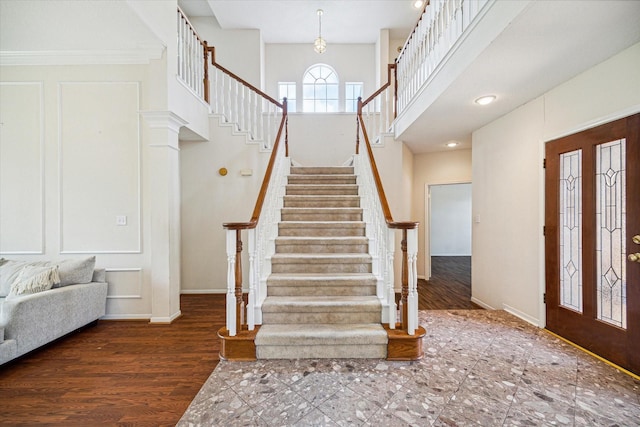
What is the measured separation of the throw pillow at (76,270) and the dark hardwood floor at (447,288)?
3994mm

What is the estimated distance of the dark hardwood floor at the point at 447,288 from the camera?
13.0ft

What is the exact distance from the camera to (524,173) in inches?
124

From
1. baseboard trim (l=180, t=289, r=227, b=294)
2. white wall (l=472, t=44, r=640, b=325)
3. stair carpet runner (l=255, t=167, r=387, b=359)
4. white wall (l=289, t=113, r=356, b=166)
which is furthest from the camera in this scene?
white wall (l=289, t=113, r=356, b=166)

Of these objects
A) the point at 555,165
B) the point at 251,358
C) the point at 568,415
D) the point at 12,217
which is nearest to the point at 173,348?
the point at 251,358

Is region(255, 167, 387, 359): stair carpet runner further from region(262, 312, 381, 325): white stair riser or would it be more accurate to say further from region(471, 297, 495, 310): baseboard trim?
region(471, 297, 495, 310): baseboard trim

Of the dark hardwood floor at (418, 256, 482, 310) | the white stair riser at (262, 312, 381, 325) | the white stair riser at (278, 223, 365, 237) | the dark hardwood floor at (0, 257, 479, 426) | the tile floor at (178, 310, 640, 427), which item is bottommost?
the dark hardwood floor at (418, 256, 482, 310)

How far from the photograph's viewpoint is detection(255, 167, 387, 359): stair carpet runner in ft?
7.60

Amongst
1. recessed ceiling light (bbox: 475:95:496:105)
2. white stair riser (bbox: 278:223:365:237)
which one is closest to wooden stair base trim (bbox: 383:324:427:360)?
white stair riser (bbox: 278:223:365:237)

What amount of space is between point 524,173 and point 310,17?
466cm

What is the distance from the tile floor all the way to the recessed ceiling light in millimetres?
2436

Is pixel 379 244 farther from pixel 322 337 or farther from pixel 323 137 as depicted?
pixel 323 137

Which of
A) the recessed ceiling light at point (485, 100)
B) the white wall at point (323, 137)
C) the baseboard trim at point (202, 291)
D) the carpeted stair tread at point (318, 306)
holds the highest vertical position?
the white wall at point (323, 137)

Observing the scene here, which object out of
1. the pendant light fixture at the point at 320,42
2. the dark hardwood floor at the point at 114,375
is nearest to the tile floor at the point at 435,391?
the dark hardwood floor at the point at 114,375

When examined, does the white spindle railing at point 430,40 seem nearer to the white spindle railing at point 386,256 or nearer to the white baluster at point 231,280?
the white spindle railing at point 386,256
